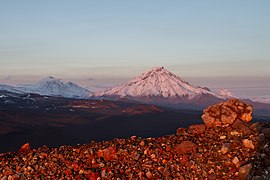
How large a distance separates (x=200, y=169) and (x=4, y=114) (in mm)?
196389

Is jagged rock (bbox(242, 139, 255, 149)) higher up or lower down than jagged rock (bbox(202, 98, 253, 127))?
lower down

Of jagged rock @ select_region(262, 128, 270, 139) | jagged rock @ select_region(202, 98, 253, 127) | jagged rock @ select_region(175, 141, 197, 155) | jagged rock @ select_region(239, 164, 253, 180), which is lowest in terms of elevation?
jagged rock @ select_region(239, 164, 253, 180)

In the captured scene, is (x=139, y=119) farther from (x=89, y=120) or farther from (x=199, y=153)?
(x=199, y=153)

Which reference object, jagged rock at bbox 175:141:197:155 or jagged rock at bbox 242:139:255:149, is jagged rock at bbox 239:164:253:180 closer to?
jagged rock at bbox 242:139:255:149

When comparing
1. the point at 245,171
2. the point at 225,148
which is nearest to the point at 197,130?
the point at 225,148

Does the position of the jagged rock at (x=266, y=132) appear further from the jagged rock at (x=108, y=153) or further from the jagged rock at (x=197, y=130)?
the jagged rock at (x=108, y=153)

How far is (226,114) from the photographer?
12.0 meters

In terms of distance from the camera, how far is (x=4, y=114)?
7525 inches

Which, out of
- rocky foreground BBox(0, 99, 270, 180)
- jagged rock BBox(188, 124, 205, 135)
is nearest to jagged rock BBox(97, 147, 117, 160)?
rocky foreground BBox(0, 99, 270, 180)

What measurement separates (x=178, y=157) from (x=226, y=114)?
283 centimetres

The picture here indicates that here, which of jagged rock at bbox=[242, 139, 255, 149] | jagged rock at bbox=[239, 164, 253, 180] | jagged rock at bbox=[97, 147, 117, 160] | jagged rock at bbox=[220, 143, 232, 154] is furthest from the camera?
jagged rock at bbox=[97, 147, 117, 160]

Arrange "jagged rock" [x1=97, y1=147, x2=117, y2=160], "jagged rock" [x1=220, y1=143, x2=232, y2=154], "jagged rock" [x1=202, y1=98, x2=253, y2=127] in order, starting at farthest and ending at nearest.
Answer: "jagged rock" [x1=202, y1=98, x2=253, y2=127] < "jagged rock" [x1=97, y1=147, x2=117, y2=160] < "jagged rock" [x1=220, y1=143, x2=232, y2=154]

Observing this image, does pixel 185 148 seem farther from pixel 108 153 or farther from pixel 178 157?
pixel 108 153

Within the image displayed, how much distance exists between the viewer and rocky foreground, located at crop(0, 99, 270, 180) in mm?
9289
